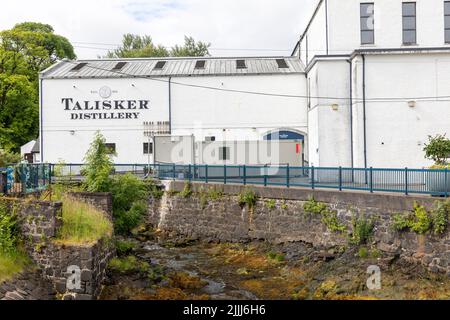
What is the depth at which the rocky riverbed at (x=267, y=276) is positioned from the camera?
13.6m

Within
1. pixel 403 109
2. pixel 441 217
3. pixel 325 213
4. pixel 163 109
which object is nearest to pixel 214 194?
pixel 325 213

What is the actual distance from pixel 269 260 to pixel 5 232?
9309mm

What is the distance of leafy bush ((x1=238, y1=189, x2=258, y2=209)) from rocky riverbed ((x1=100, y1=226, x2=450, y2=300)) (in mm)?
1750

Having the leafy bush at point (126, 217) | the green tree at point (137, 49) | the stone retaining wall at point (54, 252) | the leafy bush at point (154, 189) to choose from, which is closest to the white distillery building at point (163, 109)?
the leafy bush at point (154, 189)

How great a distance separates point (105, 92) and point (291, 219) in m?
19.9

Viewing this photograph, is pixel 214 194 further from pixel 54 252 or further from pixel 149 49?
pixel 149 49

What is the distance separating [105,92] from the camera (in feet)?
112

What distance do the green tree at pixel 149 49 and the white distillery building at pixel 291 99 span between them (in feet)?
76.1

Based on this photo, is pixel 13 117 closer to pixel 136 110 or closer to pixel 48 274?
pixel 136 110

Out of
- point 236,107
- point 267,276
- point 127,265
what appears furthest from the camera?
point 236,107

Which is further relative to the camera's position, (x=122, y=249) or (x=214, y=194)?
(x=214, y=194)

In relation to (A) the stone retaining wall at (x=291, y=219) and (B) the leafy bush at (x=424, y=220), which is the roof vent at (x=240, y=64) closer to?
(A) the stone retaining wall at (x=291, y=219)
